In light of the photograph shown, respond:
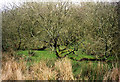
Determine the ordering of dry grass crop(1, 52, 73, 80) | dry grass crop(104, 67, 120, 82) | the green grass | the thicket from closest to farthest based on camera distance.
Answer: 1. dry grass crop(104, 67, 120, 82)
2. dry grass crop(1, 52, 73, 80)
3. the green grass
4. the thicket

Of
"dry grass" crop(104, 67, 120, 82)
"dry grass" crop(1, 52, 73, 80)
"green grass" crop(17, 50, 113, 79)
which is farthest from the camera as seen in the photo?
"green grass" crop(17, 50, 113, 79)

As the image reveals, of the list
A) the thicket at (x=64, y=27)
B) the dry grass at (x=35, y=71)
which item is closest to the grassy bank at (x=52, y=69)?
the dry grass at (x=35, y=71)

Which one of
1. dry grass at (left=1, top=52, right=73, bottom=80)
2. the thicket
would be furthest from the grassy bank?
the thicket

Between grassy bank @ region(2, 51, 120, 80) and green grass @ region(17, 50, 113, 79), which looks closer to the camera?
grassy bank @ region(2, 51, 120, 80)

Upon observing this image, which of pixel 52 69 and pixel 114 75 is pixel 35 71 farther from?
pixel 114 75

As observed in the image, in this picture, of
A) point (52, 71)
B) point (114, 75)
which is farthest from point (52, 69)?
point (114, 75)

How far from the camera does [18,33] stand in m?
3.79

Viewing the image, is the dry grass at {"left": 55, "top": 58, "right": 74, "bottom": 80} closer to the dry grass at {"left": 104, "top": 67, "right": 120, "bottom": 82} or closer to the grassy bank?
the grassy bank

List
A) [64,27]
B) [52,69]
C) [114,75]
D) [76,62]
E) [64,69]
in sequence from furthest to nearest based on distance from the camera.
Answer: [64,27]
[76,62]
[52,69]
[64,69]
[114,75]

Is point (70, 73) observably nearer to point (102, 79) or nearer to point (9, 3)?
point (102, 79)

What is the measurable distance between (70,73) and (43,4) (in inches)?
83.0

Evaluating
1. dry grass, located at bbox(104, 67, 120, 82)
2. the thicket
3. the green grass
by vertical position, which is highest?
the thicket

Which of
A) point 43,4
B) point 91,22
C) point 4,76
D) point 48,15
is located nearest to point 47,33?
point 48,15

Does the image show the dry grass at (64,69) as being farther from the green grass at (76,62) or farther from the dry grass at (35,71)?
the green grass at (76,62)
